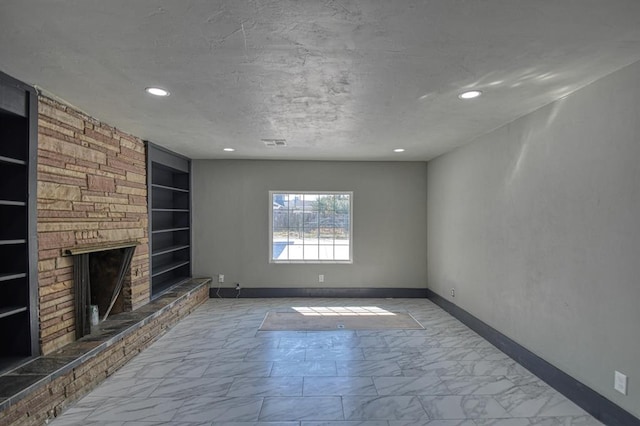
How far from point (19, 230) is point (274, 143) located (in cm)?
281

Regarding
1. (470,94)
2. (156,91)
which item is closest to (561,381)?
(470,94)

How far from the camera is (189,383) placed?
9.80 ft

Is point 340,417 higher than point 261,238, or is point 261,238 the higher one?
point 261,238

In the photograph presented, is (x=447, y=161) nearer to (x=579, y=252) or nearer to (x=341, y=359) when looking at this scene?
(x=579, y=252)

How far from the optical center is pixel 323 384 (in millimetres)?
2949

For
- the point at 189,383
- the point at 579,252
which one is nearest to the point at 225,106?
the point at 189,383

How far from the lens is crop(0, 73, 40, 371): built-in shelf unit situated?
2.57 metres

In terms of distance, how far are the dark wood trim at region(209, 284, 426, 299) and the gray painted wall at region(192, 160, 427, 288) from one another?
0.09 metres

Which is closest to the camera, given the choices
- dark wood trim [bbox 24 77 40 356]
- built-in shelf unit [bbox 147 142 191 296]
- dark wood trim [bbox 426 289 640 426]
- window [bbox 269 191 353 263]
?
dark wood trim [bbox 426 289 640 426]

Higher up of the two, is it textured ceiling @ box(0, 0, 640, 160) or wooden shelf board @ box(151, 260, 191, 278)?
textured ceiling @ box(0, 0, 640, 160)

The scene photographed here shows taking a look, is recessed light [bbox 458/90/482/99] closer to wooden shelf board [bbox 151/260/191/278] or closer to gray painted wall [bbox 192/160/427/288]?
gray painted wall [bbox 192/160/427/288]

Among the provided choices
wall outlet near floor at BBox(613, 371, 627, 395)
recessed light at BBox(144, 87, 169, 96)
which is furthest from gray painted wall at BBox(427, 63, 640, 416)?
recessed light at BBox(144, 87, 169, 96)

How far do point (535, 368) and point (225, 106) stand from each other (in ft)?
12.1

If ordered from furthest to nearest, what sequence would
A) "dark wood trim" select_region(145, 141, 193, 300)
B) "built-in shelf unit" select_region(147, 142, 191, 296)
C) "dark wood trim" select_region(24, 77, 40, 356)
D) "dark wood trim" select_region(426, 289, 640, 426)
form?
"built-in shelf unit" select_region(147, 142, 191, 296) < "dark wood trim" select_region(145, 141, 193, 300) < "dark wood trim" select_region(24, 77, 40, 356) < "dark wood trim" select_region(426, 289, 640, 426)
